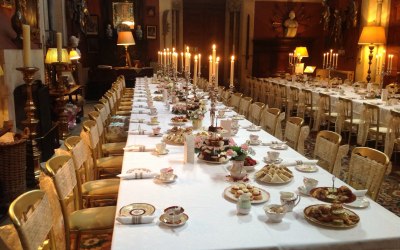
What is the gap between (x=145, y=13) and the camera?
13977 mm

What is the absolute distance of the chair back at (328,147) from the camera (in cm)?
341

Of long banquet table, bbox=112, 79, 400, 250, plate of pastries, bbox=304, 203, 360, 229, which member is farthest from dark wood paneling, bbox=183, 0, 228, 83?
plate of pastries, bbox=304, 203, 360, 229

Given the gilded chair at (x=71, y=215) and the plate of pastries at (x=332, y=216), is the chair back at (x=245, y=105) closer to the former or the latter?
the gilded chair at (x=71, y=215)

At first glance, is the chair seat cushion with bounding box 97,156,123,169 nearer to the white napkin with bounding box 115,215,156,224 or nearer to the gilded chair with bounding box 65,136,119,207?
the gilded chair with bounding box 65,136,119,207

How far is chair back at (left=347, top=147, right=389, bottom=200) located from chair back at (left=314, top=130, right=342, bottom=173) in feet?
0.77

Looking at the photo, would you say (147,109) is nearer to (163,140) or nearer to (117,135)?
(117,135)

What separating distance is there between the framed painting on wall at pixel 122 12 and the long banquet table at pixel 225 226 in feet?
39.2

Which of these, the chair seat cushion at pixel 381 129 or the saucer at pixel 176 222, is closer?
the saucer at pixel 176 222

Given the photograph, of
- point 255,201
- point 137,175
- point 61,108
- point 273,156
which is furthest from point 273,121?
point 61,108

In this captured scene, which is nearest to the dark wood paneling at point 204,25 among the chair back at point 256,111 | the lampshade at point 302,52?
the lampshade at point 302,52

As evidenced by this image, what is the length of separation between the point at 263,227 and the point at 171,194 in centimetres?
68

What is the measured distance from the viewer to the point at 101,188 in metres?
3.49

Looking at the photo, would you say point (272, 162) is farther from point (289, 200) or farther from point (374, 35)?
point (374, 35)

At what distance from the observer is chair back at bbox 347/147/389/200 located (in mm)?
2803
